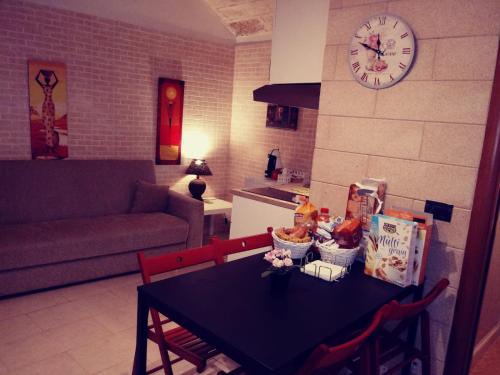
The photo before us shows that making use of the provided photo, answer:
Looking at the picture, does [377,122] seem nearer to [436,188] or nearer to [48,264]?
[436,188]

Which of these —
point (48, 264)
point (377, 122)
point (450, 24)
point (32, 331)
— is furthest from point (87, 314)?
point (450, 24)

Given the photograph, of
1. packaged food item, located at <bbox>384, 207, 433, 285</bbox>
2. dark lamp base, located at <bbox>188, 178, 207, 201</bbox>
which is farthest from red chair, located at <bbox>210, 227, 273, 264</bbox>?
dark lamp base, located at <bbox>188, 178, 207, 201</bbox>

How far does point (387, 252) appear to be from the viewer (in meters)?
1.85

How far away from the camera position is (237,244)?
2154 millimetres

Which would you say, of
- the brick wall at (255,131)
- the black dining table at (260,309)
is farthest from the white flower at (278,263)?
the brick wall at (255,131)

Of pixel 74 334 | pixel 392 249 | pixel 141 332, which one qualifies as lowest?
pixel 74 334

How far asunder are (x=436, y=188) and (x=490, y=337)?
1.68 m

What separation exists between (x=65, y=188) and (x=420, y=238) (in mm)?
3263

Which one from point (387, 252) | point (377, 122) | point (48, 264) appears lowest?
point (48, 264)

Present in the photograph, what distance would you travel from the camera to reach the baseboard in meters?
2.73

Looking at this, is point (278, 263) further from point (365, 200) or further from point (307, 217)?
point (365, 200)

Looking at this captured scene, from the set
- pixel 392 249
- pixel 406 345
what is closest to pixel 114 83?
pixel 392 249

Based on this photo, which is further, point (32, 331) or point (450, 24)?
point (32, 331)

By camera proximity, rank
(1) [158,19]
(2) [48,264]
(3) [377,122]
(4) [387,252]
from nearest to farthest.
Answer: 1. (4) [387,252]
2. (3) [377,122]
3. (2) [48,264]
4. (1) [158,19]
